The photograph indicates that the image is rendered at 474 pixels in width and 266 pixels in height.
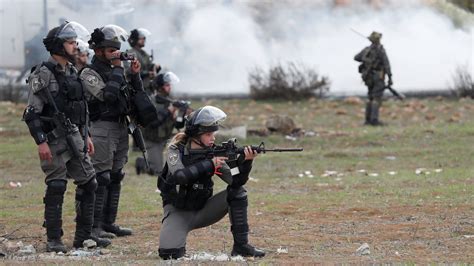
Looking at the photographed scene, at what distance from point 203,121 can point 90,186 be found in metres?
1.51

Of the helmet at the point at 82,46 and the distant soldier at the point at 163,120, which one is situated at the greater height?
the helmet at the point at 82,46

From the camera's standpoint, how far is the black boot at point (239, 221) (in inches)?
389

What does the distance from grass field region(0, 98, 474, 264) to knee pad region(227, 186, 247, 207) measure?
51 cm

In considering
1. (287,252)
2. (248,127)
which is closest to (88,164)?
(287,252)

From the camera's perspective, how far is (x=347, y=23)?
34406 millimetres

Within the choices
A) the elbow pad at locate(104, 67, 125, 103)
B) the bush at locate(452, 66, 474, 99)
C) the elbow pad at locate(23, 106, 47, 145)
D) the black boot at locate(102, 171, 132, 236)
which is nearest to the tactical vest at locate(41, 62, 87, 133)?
the elbow pad at locate(23, 106, 47, 145)

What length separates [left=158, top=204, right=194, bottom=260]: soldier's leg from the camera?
9953 millimetres

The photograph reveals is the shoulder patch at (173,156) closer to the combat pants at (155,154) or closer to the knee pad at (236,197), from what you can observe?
the knee pad at (236,197)

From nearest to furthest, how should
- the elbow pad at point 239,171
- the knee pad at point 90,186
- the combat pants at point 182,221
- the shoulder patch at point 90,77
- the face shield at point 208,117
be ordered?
the elbow pad at point 239,171, the face shield at point 208,117, the combat pants at point 182,221, the knee pad at point 90,186, the shoulder patch at point 90,77

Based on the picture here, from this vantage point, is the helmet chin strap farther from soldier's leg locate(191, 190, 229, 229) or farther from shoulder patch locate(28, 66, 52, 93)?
shoulder patch locate(28, 66, 52, 93)

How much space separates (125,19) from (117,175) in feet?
65.0

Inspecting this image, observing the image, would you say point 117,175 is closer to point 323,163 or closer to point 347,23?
point 323,163

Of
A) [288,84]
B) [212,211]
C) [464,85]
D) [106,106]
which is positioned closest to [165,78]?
[106,106]

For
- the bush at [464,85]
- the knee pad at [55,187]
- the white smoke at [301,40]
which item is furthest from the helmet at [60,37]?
the white smoke at [301,40]
